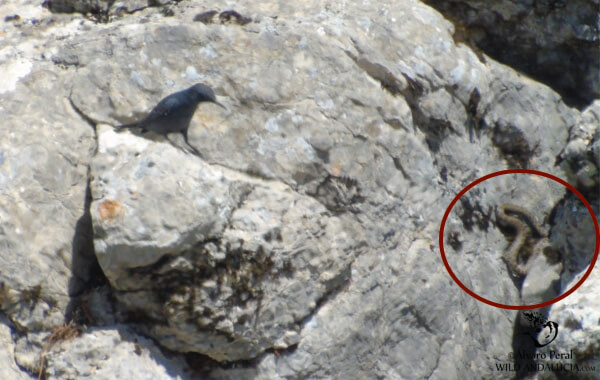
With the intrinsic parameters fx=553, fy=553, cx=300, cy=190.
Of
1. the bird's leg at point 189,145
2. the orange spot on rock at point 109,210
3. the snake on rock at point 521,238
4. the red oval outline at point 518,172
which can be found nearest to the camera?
the orange spot on rock at point 109,210

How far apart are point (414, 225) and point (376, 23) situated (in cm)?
175

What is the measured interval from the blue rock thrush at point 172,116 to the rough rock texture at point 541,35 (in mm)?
2764

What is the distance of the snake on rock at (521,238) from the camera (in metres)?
5.26

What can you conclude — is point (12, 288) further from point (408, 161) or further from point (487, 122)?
point (487, 122)

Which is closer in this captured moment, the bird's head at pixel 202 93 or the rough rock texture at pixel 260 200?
the rough rock texture at pixel 260 200

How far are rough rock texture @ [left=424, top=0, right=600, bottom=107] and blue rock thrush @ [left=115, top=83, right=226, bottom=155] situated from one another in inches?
109

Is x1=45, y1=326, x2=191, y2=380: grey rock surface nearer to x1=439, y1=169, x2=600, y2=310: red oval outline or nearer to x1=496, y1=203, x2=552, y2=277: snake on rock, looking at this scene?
x1=439, y1=169, x2=600, y2=310: red oval outline

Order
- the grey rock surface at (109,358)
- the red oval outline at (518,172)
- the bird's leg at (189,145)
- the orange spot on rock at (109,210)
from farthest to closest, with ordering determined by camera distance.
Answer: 1. the red oval outline at (518,172)
2. the bird's leg at (189,145)
3. the grey rock surface at (109,358)
4. the orange spot on rock at (109,210)

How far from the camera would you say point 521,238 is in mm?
5262

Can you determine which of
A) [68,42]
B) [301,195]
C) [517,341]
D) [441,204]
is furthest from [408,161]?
[68,42]

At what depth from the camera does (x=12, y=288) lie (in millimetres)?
3641

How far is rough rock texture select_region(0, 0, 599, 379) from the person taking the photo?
3.67 meters

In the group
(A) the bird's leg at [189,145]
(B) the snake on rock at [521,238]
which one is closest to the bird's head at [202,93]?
(A) the bird's leg at [189,145]

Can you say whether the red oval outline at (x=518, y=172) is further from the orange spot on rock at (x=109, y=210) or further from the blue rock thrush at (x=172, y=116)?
the orange spot on rock at (x=109, y=210)
